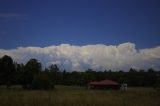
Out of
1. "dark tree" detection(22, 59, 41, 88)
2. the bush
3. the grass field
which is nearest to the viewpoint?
the grass field

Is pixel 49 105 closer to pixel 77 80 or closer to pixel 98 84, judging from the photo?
pixel 98 84

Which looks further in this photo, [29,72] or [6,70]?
[29,72]

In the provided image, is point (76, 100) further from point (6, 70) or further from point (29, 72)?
point (29, 72)

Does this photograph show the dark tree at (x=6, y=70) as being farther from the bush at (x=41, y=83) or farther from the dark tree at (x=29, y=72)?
the bush at (x=41, y=83)

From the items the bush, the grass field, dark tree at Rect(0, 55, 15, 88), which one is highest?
dark tree at Rect(0, 55, 15, 88)

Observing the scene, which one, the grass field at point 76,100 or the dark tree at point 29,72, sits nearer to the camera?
the grass field at point 76,100

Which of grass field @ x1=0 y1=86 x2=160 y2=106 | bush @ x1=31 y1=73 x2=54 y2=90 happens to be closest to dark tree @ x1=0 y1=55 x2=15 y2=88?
bush @ x1=31 y1=73 x2=54 y2=90

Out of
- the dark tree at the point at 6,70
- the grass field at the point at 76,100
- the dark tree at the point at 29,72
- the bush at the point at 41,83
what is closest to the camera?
the grass field at the point at 76,100

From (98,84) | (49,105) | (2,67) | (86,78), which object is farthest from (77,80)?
(49,105)

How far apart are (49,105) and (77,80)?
10812cm

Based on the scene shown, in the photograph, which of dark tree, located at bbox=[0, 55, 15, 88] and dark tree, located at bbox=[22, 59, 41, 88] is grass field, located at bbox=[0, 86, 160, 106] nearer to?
dark tree, located at bbox=[0, 55, 15, 88]

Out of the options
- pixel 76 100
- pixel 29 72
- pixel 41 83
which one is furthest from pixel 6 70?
pixel 76 100

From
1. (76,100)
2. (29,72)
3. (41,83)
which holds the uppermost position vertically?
(29,72)

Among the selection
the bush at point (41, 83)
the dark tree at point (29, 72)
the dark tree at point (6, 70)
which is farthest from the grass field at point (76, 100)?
the dark tree at point (29, 72)
